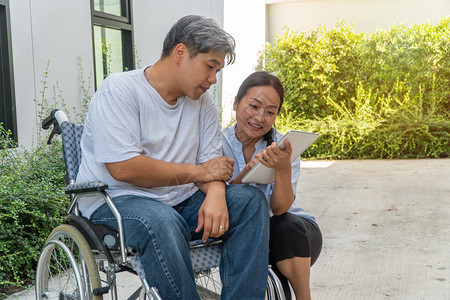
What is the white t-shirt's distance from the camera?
69.6 inches

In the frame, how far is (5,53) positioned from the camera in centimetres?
357

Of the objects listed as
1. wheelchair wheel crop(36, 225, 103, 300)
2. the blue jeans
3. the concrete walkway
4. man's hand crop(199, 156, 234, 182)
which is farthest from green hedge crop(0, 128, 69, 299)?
man's hand crop(199, 156, 234, 182)

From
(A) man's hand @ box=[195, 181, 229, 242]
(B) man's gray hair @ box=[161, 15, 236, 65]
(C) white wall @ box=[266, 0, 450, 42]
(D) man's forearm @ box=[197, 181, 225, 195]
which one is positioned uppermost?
(C) white wall @ box=[266, 0, 450, 42]

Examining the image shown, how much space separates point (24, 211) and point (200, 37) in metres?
1.65

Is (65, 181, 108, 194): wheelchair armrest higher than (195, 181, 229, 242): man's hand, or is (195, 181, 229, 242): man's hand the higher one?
(65, 181, 108, 194): wheelchair armrest

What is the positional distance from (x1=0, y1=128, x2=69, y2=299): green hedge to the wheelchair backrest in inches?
34.8

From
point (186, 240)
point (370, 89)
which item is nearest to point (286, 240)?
point (186, 240)

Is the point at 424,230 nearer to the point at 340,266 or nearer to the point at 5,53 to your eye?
the point at 340,266

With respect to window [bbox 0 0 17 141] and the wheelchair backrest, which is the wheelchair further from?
window [bbox 0 0 17 141]

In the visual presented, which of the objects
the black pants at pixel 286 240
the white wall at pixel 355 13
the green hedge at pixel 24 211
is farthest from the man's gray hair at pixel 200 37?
the white wall at pixel 355 13

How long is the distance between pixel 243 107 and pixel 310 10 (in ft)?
24.3

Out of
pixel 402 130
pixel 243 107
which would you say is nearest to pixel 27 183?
pixel 243 107

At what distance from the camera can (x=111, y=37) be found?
506cm

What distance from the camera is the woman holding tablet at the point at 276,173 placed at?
196 centimetres
